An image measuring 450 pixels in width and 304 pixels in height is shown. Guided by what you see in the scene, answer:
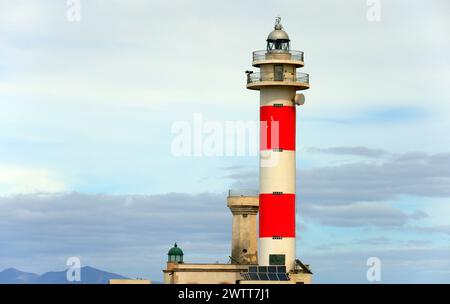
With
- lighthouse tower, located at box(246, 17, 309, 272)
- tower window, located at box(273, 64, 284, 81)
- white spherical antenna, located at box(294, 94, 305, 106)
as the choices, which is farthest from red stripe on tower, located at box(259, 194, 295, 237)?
tower window, located at box(273, 64, 284, 81)

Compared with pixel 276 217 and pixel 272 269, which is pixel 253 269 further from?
pixel 276 217

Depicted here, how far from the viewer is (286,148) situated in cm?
16725

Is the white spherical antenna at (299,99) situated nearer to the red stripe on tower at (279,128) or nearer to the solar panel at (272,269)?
the red stripe on tower at (279,128)

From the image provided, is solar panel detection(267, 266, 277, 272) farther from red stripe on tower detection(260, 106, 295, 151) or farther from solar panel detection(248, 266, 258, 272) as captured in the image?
red stripe on tower detection(260, 106, 295, 151)

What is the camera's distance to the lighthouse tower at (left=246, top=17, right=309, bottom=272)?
6550 inches

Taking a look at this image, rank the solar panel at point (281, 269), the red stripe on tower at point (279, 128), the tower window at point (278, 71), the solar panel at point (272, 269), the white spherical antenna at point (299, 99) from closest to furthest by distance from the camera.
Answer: the solar panel at point (272, 269), the solar panel at point (281, 269), the red stripe on tower at point (279, 128), the white spherical antenna at point (299, 99), the tower window at point (278, 71)

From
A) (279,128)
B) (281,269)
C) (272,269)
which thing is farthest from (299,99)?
(272,269)

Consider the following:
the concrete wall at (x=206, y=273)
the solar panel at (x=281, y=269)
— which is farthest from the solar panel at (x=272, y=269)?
the concrete wall at (x=206, y=273)

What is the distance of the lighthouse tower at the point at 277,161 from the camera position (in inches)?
6550

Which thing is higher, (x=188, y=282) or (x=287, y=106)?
(x=287, y=106)

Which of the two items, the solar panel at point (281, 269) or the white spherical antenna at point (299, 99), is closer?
the solar panel at point (281, 269)
